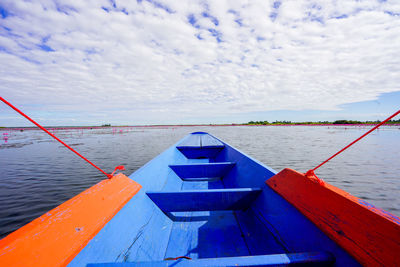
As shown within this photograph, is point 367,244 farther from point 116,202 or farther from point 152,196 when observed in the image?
point 152,196

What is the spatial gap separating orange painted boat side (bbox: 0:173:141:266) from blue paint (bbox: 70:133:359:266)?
11 centimetres

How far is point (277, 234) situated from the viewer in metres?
1.68

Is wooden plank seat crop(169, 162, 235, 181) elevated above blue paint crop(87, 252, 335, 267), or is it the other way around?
blue paint crop(87, 252, 335, 267)

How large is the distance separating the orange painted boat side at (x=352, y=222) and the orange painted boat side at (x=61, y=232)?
171cm

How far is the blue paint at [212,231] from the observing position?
1.03 meters

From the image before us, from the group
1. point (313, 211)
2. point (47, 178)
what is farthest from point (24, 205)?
point (313, 211)

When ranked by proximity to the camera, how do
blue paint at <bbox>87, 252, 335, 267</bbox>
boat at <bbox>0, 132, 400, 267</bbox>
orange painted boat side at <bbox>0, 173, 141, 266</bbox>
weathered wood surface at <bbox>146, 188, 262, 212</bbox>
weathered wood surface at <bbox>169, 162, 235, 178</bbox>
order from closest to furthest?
1. orange painted boat side at <bbox>0, 173, 141, 266</bbox>
2. boat at <bbox>0, 132, 400, 267</bbox>
3. blue paint at <bbox>87, 252, 335, 267</bbox>
4. weathered wood surface at <bbox>146, 188, 262, 212</bbox>
5. weathered wood surface at <bbox>169, 162, 235, 178</bbox>

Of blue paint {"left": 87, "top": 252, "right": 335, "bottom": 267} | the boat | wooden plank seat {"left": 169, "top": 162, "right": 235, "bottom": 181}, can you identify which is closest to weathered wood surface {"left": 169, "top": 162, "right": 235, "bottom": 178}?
wooden plank seat {"left": 169, "top": 162, "right": 235, "bottom": 181}

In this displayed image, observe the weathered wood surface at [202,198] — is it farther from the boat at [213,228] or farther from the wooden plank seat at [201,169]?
the wooden plank seat at [201,169]

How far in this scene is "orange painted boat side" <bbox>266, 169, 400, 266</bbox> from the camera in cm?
79

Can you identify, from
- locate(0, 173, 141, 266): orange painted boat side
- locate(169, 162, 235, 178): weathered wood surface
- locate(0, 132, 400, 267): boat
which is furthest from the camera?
locate(169, 162, 235, 178): weathered wood surface

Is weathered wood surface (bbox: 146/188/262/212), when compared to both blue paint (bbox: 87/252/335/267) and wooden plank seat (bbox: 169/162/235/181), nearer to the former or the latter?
blue paint (bbox: 87/252/335/267)

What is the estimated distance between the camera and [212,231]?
2.05 metres

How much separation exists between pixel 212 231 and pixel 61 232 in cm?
166
